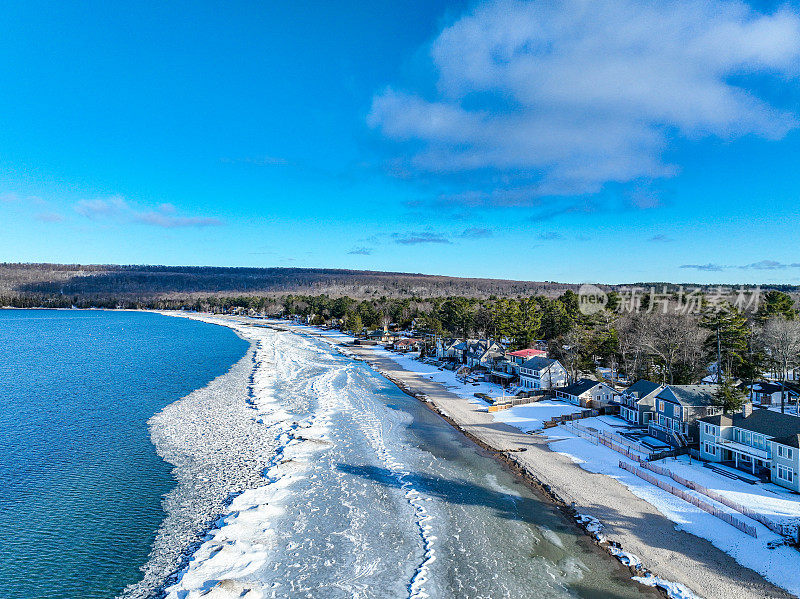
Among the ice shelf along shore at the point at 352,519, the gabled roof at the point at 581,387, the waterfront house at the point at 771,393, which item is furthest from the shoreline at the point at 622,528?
the waterfront house at the point at 771,393

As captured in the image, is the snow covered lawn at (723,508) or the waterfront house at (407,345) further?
the waterfront house at (407,345)

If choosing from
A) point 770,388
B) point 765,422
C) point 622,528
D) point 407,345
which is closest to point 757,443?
point 765,422

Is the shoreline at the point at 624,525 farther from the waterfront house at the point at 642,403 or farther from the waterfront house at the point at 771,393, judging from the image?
the waterfront house at the point at 771,393

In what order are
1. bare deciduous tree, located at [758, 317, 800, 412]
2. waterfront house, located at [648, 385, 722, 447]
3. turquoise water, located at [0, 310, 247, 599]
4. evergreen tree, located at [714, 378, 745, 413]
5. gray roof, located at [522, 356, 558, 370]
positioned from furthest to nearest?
gray roof, located at [522, 356, 558, 370] → bare deciduous tree, located at [758, 317, 800, 412] → waterfront house, located at [648, 385, 722, 447] → evergreen tree, located at [714, 378, 745, 413] → turquoise water, located at [0, 310, 247, 599]

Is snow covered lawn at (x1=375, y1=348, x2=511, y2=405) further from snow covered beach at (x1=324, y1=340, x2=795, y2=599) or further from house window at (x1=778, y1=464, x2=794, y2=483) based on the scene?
house window at (x1=778, y1=464, x2=794, y2=483)

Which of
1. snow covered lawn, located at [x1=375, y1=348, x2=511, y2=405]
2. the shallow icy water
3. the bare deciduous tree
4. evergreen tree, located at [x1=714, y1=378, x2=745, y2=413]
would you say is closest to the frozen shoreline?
the shallow icy water

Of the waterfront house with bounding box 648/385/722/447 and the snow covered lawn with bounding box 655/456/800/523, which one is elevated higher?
the waterfront house with bounding box 648/385/722/447
